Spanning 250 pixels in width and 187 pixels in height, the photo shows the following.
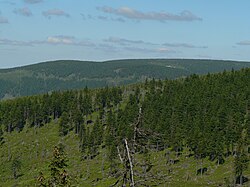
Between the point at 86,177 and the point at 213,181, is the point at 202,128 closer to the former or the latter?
the point at 213,181

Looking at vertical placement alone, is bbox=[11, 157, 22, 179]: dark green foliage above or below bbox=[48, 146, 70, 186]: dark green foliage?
below

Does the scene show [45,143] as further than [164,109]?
Yes

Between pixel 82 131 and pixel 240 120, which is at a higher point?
pixel 240 120

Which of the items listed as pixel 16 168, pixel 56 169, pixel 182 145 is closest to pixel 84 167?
pixel 16 168

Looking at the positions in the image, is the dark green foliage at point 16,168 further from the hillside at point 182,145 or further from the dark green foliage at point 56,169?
the dark green foliage at point 56,169

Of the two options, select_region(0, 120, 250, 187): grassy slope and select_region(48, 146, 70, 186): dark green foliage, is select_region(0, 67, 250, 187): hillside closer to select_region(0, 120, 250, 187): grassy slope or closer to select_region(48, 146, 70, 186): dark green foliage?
select_region(0, 120, 250, 187): grassy slope

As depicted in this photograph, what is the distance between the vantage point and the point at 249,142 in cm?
13612

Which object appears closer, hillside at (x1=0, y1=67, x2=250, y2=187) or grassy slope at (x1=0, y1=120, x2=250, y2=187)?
grassy slope at (x1=0, y1=120, x2=250, y2=187)

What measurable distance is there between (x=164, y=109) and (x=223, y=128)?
40755mm

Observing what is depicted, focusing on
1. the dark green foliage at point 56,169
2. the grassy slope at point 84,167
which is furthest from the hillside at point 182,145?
the dark green foliage at point 56,169

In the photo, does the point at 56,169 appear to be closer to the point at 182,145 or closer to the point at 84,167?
the point at 182,145

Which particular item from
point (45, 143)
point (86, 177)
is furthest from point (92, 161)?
point (45, 143)

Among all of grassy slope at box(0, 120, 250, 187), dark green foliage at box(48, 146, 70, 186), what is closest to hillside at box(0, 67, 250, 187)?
grassy slope at box(0, 120, 250, 187)

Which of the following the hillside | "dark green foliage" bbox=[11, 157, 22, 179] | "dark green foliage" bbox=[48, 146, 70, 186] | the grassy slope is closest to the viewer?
"dark green foliage" bbox=[48, 146, 70, 186]
